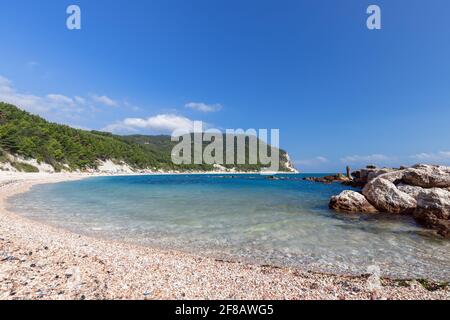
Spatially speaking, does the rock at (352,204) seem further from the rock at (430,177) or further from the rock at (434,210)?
the rock at (430,177)

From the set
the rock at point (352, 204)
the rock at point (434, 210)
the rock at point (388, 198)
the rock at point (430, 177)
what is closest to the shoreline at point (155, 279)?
the rock at point (434, 210)

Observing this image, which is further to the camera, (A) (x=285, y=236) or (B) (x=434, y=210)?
(B) (x=434, y=210)

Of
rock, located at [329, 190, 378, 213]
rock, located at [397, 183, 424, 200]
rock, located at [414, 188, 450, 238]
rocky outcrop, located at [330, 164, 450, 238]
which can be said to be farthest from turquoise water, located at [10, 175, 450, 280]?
rock, located at [397, 183, 424, 200]

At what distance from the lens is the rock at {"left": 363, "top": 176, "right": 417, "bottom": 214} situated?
17.4m

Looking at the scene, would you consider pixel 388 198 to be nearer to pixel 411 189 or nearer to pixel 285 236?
pixel 411 189

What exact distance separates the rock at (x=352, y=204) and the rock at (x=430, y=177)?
19.6ft

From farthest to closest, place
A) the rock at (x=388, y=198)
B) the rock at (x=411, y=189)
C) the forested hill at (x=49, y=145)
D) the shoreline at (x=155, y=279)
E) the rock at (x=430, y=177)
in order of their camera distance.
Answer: the forested hill at (x=49, y=145) → the rock at (x=430, y=177) → the rock at (x=411, y=189) → the rock at (x=388, y=198) → the shoreline at (x=155, y=279)

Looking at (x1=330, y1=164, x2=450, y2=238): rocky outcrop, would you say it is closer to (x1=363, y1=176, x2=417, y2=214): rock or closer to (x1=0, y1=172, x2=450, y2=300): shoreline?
(x1=363, y1=176, x2=417, y2=214): rock

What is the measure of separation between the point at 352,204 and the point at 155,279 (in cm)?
1786

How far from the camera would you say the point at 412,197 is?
18375 millimetres

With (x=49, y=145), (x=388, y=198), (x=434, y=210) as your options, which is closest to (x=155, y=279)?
(x=434, y=210)

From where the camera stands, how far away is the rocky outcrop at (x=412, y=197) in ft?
44.9
